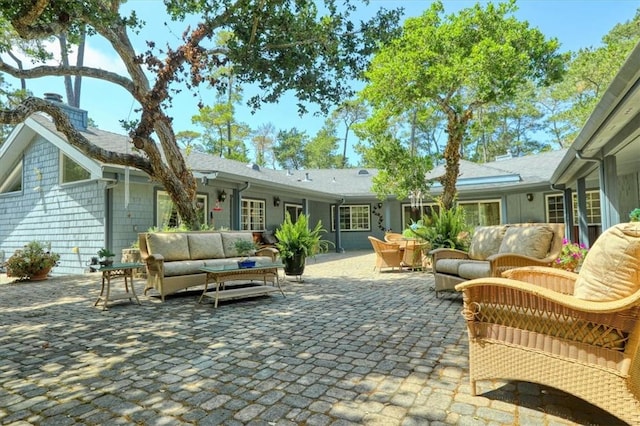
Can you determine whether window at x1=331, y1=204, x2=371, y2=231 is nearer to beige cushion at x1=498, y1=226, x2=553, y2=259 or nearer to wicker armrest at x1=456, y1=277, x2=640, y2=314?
beige cushion at x1=498, y1=226, x2=553, y2=259

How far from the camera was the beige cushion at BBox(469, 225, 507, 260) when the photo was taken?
4973mm

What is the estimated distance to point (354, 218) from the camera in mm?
15453

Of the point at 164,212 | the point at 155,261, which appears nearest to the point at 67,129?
the point at 164,212

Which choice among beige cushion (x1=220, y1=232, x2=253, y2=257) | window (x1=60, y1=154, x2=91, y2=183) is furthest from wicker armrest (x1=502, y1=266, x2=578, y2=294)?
window (x1=60, y1=154, x2=91, y2=183)

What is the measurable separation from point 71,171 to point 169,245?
5435 mm

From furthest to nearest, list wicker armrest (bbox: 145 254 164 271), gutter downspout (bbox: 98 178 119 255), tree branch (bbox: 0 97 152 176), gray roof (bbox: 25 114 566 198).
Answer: gray roof (bbox: 25 114 566 198)
gutter downspout (bbox: 98 178 119 255)
tree branch (bbox: 0 97 152 176)
wicker armrest (bbox: 145 254 164 271)

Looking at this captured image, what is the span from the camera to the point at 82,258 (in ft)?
27.8

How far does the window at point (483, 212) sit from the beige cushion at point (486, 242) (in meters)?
8.53

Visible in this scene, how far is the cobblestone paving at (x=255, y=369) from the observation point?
6.26 ft

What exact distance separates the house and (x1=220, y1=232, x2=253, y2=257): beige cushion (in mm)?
2354

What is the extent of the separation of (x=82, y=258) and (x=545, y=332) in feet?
31.0

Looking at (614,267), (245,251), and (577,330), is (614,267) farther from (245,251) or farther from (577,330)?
(245,251)

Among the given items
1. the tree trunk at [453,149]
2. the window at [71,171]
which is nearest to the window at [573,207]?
the tree trunk at [453,149]

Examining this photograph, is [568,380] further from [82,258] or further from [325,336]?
[82,258]
